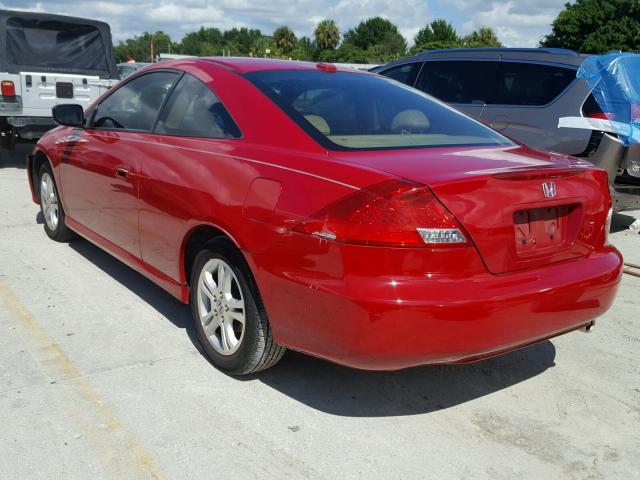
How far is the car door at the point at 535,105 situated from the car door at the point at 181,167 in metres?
3.99

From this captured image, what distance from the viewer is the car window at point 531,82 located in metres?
6.69

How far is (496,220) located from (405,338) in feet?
2.03

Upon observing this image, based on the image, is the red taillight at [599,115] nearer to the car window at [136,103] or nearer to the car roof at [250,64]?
the car roof at [250,64]

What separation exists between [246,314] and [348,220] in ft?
2.80

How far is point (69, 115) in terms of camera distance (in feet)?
16.5

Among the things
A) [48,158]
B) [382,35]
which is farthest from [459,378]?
[382,35]

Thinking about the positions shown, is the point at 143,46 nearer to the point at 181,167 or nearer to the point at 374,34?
the point at 374,34

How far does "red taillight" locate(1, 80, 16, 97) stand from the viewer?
9695 mm

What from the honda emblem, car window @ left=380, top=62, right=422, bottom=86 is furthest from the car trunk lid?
car window @ left=380, top=62, right=422, bottom=86

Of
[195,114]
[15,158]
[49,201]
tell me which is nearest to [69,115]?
[49,201]

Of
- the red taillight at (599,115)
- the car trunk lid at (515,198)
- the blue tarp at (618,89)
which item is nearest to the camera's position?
the car trunk lid at (515,198)

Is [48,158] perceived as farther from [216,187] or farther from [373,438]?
[373,438]

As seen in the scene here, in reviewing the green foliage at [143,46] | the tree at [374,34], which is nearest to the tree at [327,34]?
the tree at [374,34]

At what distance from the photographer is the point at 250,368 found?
3.40 m
